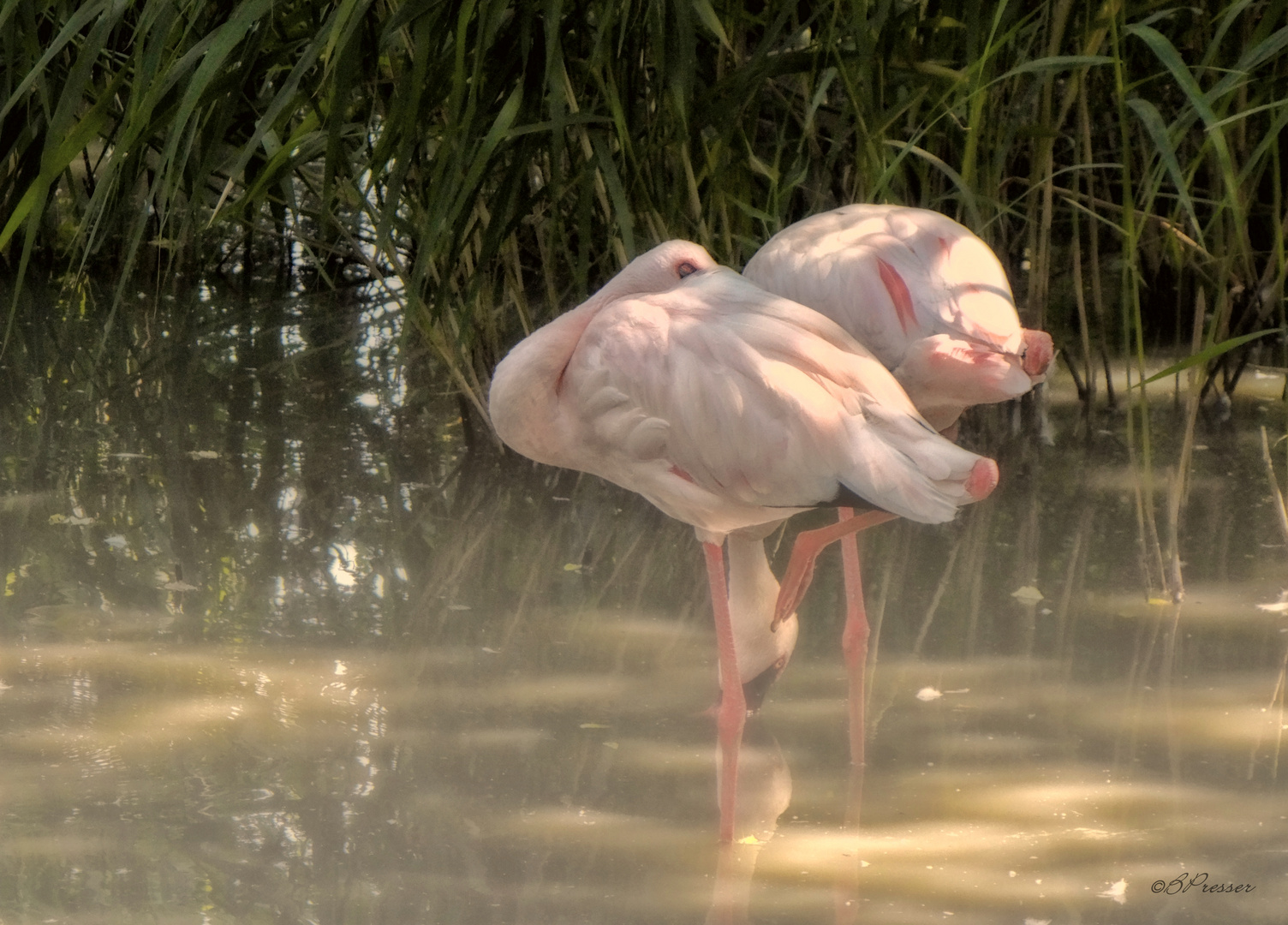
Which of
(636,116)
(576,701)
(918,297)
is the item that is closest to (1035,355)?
(918,297)

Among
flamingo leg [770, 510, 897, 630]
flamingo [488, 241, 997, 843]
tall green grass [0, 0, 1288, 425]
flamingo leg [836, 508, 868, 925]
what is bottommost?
flamingo leg [836, 508, 868, 925]

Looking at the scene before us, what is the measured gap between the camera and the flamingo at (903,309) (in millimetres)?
2205

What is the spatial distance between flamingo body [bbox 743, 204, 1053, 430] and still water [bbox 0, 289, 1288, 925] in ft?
1.61

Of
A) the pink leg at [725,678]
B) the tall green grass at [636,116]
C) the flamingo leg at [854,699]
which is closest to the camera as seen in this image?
the flamingo leg at [854,699]

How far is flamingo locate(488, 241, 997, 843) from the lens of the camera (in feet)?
6.41

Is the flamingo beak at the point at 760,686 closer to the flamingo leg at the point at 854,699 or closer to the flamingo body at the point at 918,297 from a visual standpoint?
the flamingo leg at the point at 854,699

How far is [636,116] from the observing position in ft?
9.35

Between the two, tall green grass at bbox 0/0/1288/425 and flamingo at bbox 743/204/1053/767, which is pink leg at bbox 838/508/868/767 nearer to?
flamingo at bbox 743/204/1053/767

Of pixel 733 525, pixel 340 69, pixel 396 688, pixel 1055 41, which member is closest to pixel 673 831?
pixel 733 525

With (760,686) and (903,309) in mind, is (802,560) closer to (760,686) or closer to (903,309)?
(760,686)

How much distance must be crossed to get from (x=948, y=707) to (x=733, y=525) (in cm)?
44

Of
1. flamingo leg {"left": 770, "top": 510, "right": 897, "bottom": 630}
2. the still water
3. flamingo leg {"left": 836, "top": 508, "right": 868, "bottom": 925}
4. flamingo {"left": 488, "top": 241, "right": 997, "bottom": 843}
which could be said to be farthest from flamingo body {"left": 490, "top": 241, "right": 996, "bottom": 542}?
the still water

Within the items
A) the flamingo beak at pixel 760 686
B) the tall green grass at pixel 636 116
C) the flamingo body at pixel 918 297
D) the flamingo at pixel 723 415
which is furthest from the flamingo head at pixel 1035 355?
the flamingo beak at pixel 760 686

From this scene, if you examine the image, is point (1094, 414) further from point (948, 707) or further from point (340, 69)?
point (340, 69)
